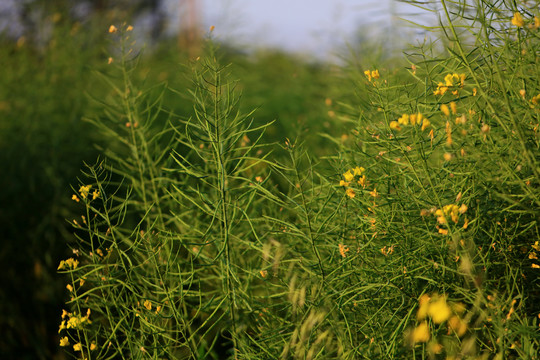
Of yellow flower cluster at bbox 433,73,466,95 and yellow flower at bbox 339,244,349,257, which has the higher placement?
yellow flower cluster at bbox 433,73,466,95

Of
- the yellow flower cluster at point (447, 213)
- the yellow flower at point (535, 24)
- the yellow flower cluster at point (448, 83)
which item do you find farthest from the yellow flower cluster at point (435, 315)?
the yellow flower at point (535, 24)

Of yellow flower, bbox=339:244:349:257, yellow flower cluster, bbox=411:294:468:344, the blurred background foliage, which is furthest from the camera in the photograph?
the blurred background foliage

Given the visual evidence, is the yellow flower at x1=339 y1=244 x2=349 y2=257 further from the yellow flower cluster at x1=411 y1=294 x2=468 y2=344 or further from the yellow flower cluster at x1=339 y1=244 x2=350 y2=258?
the yellow flower cluster at x1=411 y1=294 x2=468 y2=344

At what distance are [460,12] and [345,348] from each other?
0.91 meters

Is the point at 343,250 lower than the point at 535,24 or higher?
lower

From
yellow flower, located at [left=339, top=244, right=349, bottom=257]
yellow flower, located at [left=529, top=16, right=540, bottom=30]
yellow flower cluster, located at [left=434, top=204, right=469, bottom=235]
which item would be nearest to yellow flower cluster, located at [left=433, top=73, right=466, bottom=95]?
yellow flower, located at [left=529, top=16, right=540, bottom=30]

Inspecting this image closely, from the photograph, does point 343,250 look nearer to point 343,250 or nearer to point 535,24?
point 343,250

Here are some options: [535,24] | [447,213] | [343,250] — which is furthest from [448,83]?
[343,250]

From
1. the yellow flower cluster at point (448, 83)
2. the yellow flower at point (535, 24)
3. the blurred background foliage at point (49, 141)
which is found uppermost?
the yellow flower at point (535, 24)

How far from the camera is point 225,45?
16.7ft

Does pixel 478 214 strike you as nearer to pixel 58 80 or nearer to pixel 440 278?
pixel 440 278

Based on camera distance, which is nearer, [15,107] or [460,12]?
[460,12]

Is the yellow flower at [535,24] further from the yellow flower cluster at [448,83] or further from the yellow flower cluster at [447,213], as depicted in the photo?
the yellow flower cluster at [447,213]

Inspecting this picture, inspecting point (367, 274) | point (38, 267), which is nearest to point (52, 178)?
point (38, 267)
